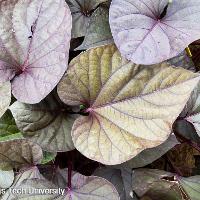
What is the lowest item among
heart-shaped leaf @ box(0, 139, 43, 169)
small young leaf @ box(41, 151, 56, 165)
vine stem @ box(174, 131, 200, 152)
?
vine stem @ box(174, 131, 200, 152)

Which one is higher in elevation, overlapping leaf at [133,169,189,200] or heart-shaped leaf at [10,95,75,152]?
heart-shaped leaf at [10,95,75,152]

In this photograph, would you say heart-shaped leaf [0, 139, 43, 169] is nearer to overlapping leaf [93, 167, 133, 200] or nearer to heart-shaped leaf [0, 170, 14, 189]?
heart-shaped leaf [0, 170, 14, 189]

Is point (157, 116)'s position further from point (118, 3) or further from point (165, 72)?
point (118, 3)

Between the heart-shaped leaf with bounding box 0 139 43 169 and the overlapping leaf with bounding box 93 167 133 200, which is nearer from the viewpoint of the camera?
the heart-shaped leaf with bounding box 0 139 43 169

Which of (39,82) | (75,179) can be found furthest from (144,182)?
(39,82)

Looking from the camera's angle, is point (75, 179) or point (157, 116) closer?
point (157, 116)

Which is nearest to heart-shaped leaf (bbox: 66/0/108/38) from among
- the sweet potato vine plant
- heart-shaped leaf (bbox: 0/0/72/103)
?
the sweet potato vine plant
